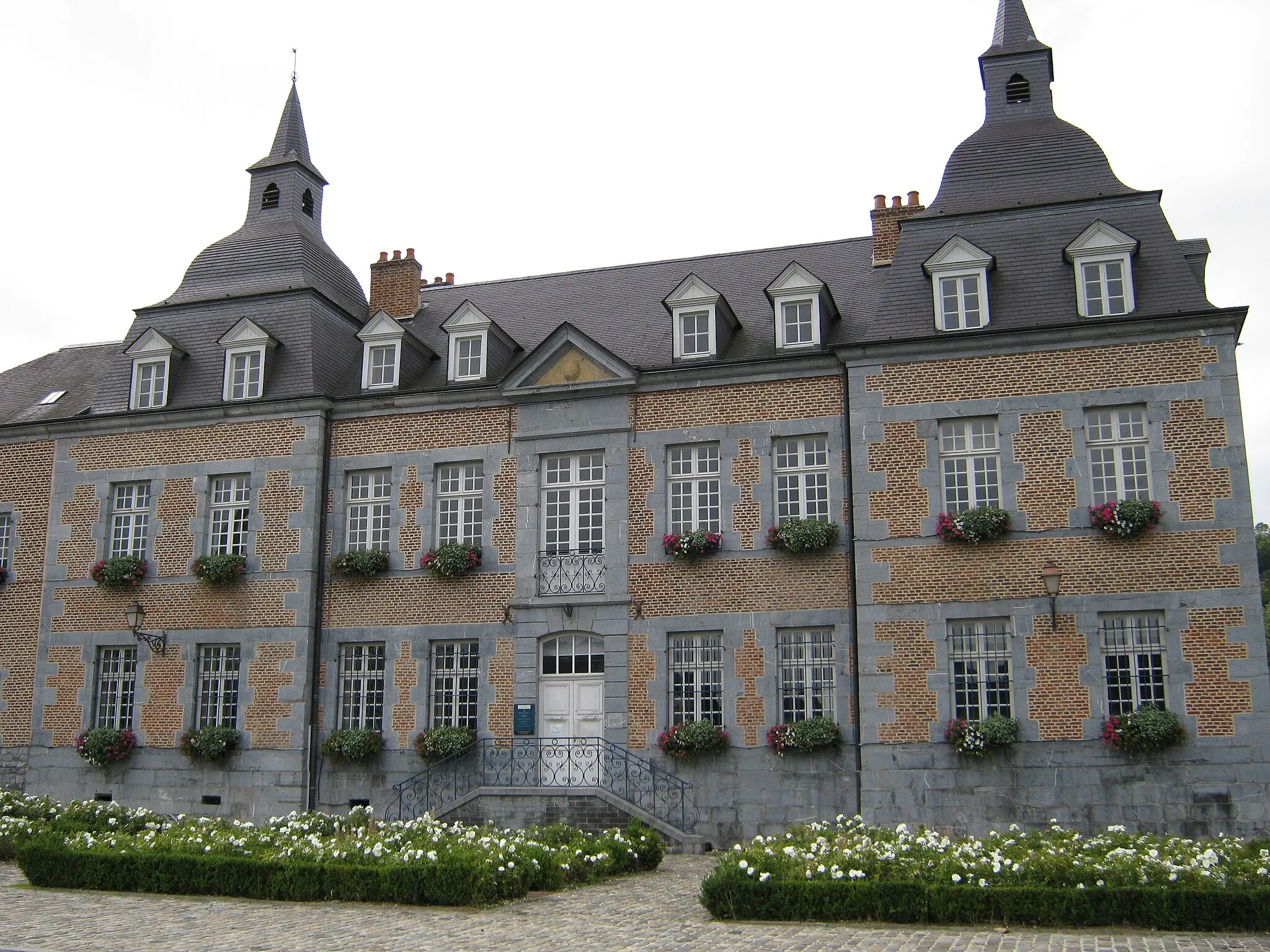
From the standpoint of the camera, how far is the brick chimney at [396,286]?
24.8m

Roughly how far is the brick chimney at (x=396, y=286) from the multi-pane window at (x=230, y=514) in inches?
181

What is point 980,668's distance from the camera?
17.7 metres

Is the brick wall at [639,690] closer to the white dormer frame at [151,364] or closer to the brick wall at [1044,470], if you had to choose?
the brick wall at [1044,470]

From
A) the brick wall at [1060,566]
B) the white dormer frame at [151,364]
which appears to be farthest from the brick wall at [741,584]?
the white dormer frame at [151,364]

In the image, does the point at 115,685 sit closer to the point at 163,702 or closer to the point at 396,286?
the point at 163,702

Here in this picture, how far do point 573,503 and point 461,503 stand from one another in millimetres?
2050

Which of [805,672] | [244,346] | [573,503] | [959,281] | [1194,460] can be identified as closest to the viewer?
[1194,460]

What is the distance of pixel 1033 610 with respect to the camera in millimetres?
17547

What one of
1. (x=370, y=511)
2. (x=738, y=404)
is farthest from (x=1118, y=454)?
(x=370, y=511)

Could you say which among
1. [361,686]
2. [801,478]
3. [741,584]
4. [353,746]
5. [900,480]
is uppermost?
[801,478]

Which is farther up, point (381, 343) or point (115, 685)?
point (381, 343)

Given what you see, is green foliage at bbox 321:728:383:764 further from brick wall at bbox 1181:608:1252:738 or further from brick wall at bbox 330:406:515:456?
brick wall at bbox 1181:608:1252:738

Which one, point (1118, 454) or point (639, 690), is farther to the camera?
point (639, 690)

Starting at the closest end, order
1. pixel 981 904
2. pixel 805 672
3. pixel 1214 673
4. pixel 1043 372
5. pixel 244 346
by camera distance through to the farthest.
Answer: pixel 981 904 < pixel 1214 673 < pixel 1043 372 < pixel 805 672 < pixel 244 346
